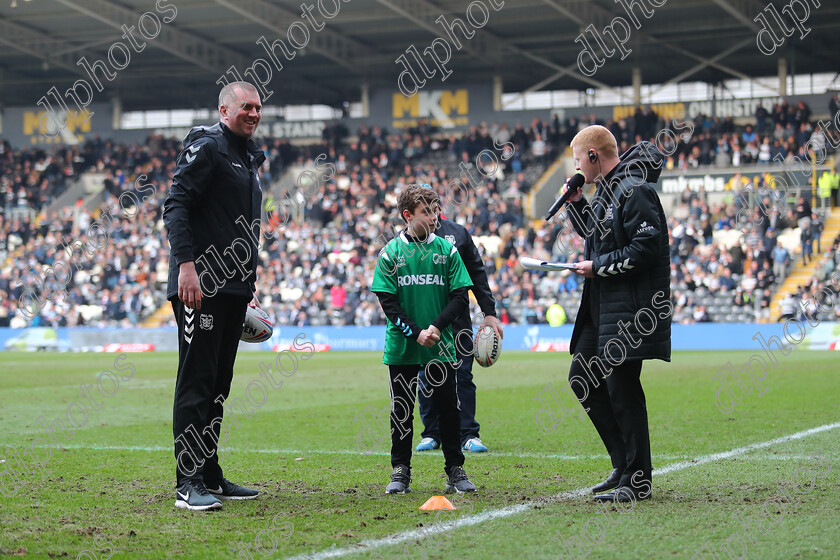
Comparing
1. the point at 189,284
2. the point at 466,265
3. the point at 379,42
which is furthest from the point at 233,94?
the point at 379,42

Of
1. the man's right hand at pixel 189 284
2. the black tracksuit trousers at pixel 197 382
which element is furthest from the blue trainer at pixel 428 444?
the man's right hand at pixel 189 284

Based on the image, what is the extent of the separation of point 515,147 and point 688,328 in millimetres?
13613

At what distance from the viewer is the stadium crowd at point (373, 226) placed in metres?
28.7

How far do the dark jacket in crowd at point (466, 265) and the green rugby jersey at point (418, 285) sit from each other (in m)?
0.90

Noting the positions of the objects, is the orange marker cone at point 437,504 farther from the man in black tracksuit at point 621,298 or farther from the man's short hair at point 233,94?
the man's short hair at point 233,94

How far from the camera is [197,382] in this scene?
234 inches

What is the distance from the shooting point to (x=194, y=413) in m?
5.92

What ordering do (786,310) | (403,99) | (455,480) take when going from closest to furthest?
(455,480) < (786,310) < (403,99)

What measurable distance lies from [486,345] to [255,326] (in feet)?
4.95

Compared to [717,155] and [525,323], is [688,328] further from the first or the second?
[717,155]

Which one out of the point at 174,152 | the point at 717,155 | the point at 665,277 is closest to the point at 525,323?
the point at 717,155

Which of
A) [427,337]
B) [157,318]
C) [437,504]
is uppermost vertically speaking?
[427,337]

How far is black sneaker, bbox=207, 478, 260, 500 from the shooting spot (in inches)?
241

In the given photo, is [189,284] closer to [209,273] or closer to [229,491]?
[209,273]
